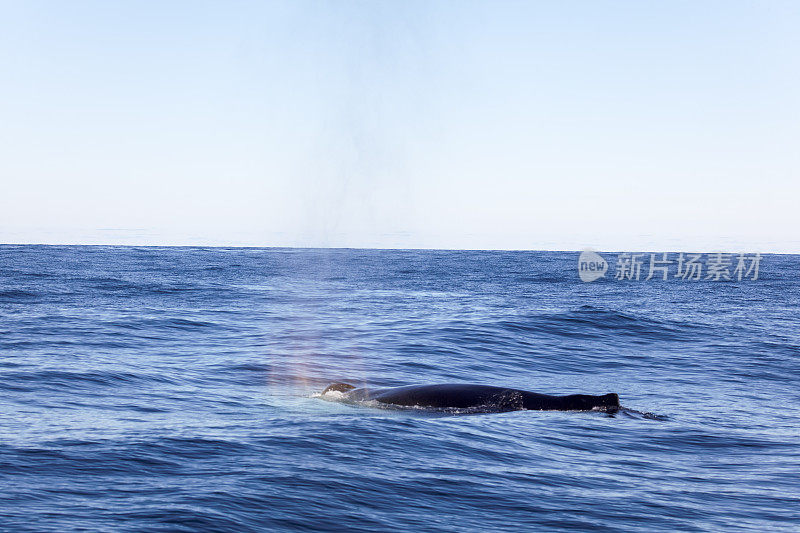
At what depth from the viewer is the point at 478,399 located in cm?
1295

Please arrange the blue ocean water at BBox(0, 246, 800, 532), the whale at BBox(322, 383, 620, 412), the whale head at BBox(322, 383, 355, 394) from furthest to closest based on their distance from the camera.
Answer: the whale head at BBox(322, 383, 355, 394), the whale at BBox(322, 383, 620, 412), the blue ocean water at BBox(0, 246, 800, 532)

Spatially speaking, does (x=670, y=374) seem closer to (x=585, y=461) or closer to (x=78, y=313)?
(x=585, y=461)

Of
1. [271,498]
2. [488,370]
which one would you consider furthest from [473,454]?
[488,370]

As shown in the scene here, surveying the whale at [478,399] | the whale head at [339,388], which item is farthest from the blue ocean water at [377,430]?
the whale head at [339,388]

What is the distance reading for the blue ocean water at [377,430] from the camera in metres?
7.30

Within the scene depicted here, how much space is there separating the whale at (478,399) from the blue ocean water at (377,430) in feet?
1.65

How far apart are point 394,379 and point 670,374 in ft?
23.4

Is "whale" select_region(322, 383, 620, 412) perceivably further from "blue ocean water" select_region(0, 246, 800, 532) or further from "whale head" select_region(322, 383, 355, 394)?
"blue ocean water" select_region(0, 246, 800, 532)

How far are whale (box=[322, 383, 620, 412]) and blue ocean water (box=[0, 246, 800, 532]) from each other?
0.50 m

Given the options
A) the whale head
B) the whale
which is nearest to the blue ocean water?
the whale

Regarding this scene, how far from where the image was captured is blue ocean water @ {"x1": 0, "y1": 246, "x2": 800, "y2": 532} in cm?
730

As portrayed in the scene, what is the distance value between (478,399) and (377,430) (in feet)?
9.45

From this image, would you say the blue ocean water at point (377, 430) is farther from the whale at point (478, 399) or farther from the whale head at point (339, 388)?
the whale head at point (339, 388)

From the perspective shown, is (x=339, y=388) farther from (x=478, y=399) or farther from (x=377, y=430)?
(x=377, y=430)
